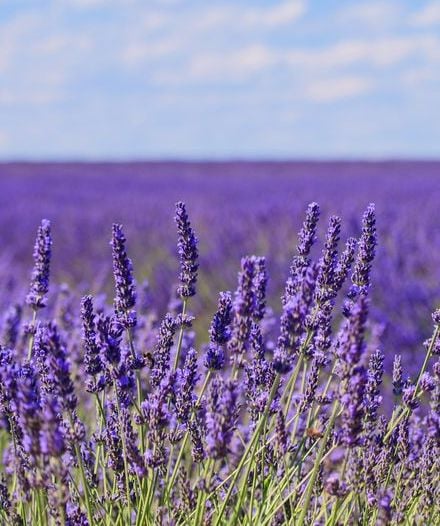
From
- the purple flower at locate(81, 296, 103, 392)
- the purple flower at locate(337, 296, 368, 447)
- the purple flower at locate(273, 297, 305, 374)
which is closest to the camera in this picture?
the purple flower at locate(337, 296, 368, 447)

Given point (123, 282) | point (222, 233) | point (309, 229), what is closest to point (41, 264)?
point (123, 282)

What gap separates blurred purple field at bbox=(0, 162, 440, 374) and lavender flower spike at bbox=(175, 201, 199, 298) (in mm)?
1529

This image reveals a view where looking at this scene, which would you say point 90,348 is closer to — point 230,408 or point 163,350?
point 163,350

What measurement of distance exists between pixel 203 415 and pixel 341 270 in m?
0.74

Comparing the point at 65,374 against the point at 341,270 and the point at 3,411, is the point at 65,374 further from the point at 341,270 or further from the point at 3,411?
the point at 341,270

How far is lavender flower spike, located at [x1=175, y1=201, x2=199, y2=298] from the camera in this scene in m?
1.81

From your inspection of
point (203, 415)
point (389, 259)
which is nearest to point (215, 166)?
point (389, 259)

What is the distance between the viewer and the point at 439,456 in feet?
5.85

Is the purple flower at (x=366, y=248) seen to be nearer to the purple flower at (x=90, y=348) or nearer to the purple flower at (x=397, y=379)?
the purple flower at (x=397, y=379)

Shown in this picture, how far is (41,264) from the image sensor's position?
205cm

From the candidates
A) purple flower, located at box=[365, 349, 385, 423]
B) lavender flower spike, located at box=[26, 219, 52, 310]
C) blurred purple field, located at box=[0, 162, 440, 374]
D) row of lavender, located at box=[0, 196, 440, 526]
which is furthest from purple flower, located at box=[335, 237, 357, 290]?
blurred purple field, located at box=[0, 162, 440, 374]

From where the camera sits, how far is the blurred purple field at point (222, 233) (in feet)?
19.4

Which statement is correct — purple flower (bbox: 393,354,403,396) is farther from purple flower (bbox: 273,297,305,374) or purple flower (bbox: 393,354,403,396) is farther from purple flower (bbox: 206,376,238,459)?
purple flower (bbox: 206,376,238,459)

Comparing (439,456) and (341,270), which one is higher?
(341,270)
